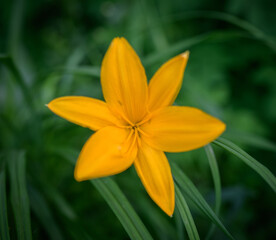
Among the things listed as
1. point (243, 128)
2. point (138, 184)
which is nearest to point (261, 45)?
point (243, 128)

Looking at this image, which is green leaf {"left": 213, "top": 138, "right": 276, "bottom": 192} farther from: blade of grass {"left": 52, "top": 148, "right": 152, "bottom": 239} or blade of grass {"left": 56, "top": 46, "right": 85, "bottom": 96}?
blade of grass {"left": 56, "top": 46, "right": 85, "bottom": 96}

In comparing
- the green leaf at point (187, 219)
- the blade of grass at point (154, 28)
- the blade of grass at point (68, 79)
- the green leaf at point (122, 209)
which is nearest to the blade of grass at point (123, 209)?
the green leaf at point (122, 209)

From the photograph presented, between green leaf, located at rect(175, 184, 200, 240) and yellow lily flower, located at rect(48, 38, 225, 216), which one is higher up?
yellow lily flower, located at rect(48, 38, 225, 216)

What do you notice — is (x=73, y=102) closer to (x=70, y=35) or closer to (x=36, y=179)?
(x=36, y=179)

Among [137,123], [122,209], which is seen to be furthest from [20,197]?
[137,123]

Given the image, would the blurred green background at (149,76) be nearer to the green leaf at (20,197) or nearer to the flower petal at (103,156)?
the green leaf at (20,197)

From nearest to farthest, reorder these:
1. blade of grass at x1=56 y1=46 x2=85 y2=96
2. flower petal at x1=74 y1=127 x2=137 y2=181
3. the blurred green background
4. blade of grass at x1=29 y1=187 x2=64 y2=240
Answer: flower petal at x1=74 y1=127 x2=137 y2=181
blade of grass at x1=29 y1=187 x2=64 y2=240
the blurred green background
blade of grass at x1=56 y1=46 x2=85 y2=96

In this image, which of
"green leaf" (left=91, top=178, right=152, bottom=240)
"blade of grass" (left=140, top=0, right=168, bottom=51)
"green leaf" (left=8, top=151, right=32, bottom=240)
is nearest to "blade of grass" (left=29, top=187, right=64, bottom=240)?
"green leaf" (left=8, top=151, right=32, bottom=240)
